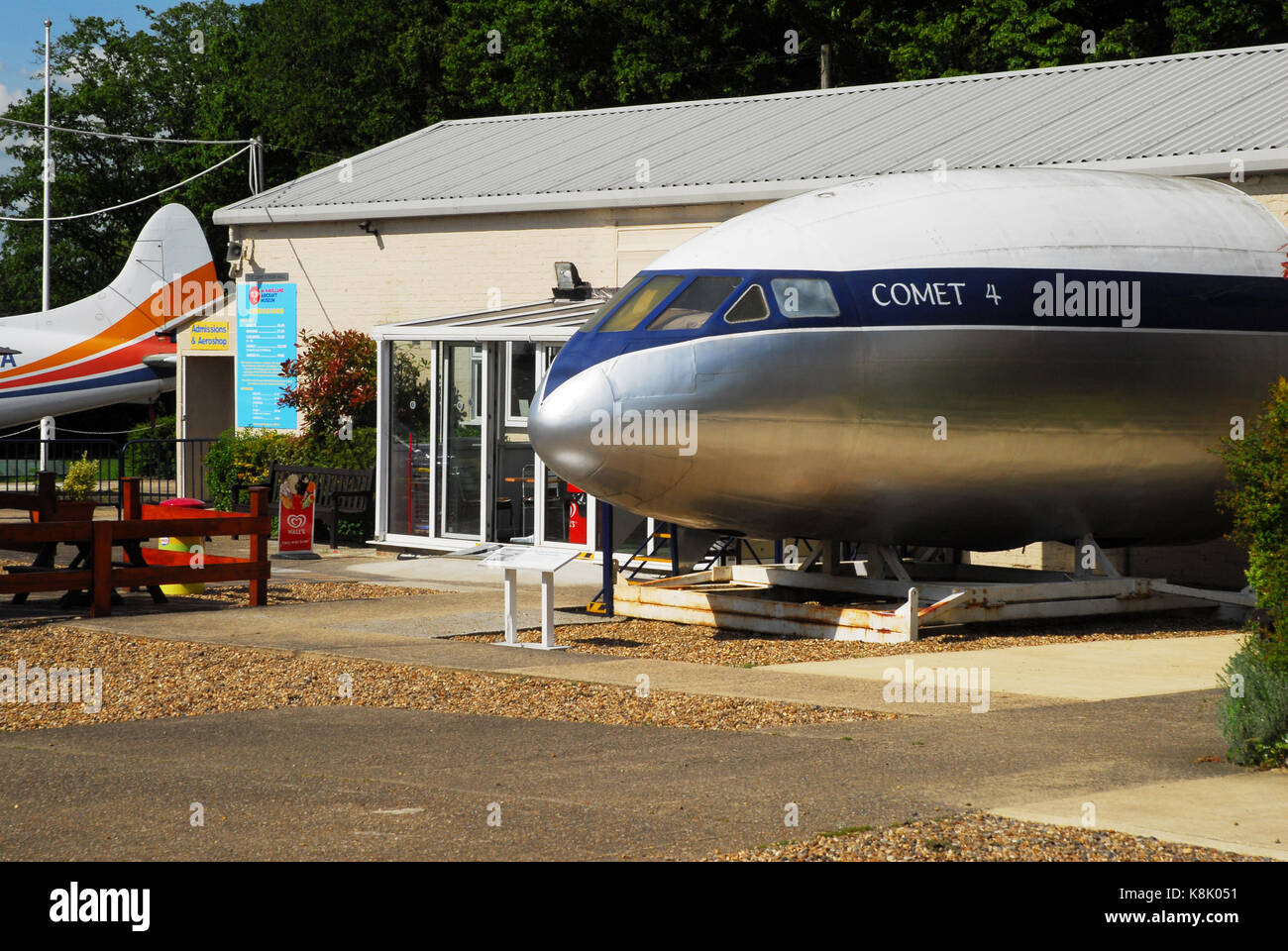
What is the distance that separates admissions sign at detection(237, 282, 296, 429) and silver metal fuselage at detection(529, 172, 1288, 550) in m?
14.8

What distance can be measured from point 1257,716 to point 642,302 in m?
6.74

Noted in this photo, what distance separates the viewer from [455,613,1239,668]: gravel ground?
1338cm

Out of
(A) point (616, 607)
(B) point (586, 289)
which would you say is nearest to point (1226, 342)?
(A) point (616, 607)

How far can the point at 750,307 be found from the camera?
43.8 ft

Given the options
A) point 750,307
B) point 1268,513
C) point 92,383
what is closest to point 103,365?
point 92,383

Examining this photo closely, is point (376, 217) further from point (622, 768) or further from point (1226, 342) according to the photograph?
point (622, 768)

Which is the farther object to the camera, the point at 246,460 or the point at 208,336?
the point at 208,336

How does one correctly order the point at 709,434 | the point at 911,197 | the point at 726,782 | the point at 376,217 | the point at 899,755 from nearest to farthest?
the point at 726,782
the point at 899,755
the point at 709,434
the point at 911,197
the point at 376,217

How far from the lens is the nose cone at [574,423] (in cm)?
1320

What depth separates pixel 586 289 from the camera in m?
22.4

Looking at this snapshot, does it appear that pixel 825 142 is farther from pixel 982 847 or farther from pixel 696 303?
pixel 982 847

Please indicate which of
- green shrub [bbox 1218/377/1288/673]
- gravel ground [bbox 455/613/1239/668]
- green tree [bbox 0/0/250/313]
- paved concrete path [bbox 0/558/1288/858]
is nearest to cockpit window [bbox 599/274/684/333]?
gravel ground [bbox 455/613/1239/668]

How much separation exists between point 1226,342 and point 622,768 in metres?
8.12

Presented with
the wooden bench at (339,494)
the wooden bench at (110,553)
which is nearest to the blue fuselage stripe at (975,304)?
the wooden bench at (110,553)
